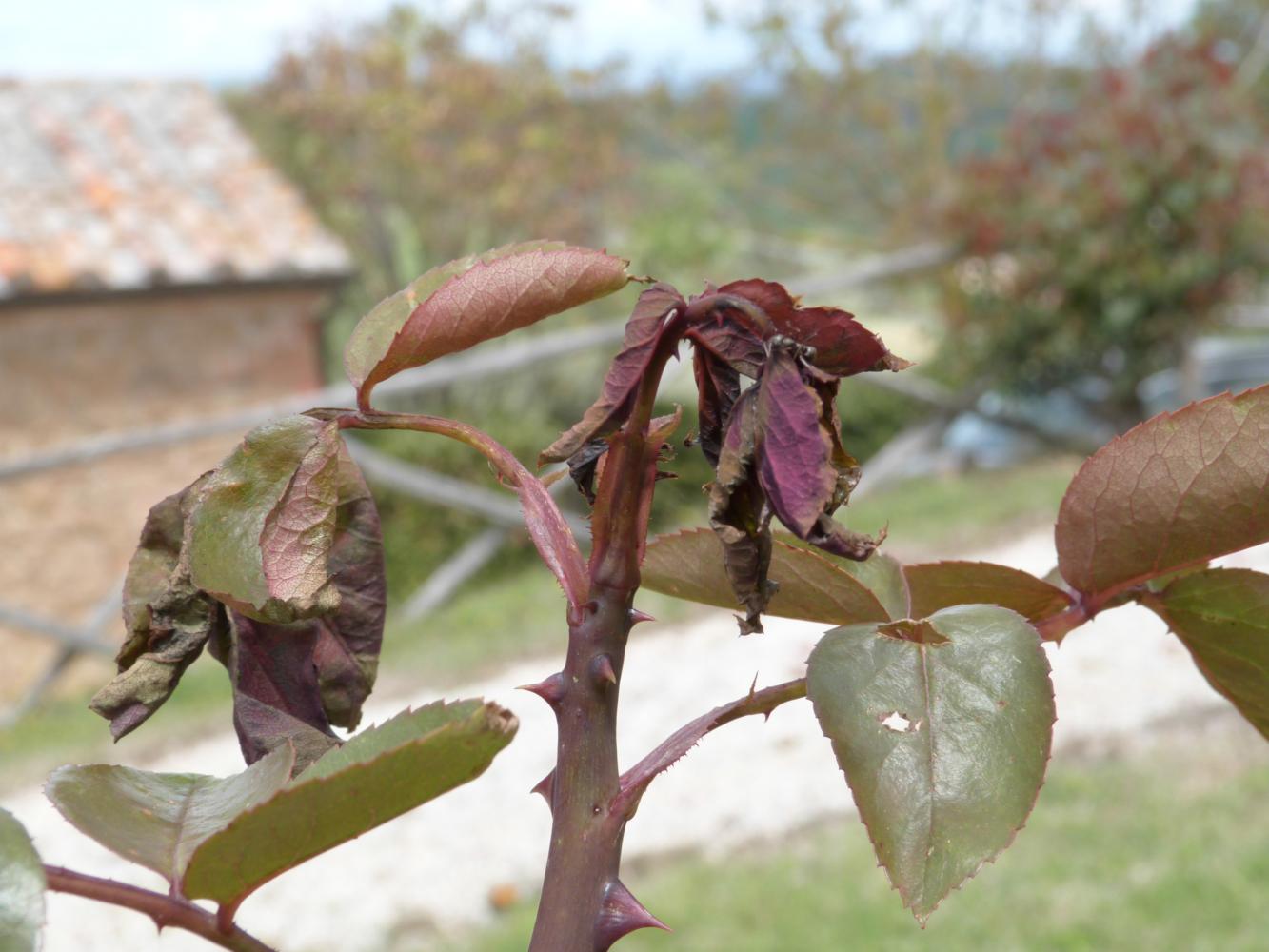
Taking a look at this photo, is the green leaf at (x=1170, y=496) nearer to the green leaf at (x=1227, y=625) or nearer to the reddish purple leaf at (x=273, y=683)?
the green leaf at (x=1227, y=625)

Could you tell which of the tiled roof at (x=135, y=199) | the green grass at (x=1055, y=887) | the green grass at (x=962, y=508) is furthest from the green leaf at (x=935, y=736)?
the tiled roof at (x=135, y=199)

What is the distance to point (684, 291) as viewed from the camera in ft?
15.5

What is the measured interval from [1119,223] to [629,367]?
25.1ft

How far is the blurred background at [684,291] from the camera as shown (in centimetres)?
367

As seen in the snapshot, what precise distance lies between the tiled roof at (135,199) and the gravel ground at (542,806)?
11.1 ft

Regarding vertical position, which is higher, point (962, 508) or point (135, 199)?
point (135, 199)

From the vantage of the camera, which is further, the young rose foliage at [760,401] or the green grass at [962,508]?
the green grass at [962,508]

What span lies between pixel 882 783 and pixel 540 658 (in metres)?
5.61

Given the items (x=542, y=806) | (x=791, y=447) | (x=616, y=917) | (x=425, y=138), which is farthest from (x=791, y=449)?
(x=425, y=138)

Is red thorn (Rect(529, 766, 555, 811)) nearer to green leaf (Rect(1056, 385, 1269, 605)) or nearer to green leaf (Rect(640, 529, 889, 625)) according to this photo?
green leaf (Rect(640, 529, 889, 625))

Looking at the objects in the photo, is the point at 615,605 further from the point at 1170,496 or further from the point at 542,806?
the point at 542,806

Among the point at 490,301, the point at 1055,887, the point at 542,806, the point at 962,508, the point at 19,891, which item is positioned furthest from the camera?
the point at 962,508

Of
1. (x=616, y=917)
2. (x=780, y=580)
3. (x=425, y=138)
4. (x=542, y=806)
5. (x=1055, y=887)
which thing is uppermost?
(x=425, y=138)

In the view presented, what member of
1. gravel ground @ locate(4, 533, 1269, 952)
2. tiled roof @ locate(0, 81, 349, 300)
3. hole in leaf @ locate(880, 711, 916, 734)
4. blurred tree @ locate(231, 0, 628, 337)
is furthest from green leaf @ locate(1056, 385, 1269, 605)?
blurred tree @ locate(231, 0, 628, 337)
